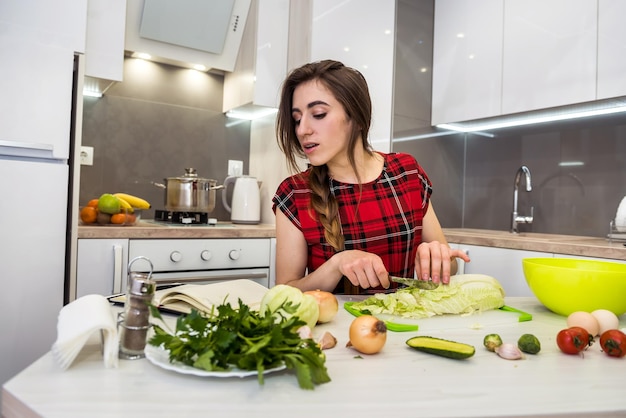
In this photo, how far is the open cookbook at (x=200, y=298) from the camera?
3.23 feet

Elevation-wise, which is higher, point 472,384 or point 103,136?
point 103,136

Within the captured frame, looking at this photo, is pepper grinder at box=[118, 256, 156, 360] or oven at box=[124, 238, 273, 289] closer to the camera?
pepper grinder at box=[118, 256, 156, 360]

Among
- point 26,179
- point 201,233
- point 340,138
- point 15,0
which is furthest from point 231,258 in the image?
point 15,0

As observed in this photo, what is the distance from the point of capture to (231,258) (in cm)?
251

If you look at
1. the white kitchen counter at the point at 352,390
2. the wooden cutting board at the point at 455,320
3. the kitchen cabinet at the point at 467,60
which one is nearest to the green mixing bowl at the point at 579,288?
the wooden cutting board at the point at 455,320

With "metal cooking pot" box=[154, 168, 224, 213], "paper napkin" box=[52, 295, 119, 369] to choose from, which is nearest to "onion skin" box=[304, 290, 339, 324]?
"paper napkin" box=[52, 295, 119, 369]

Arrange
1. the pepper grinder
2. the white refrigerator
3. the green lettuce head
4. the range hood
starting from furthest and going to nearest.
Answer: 1. the range hood
2. the white refrigerator
3. the green lettuce head
4. the pepper grinder

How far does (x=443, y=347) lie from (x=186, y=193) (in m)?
2.08

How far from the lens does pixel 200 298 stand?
99 centimetres

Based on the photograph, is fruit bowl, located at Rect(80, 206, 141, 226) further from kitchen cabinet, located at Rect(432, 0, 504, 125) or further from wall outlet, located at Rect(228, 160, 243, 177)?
kitchen cabinet, located at Rect(432, 0, 504, 125)

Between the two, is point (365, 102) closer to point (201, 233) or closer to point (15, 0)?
point (201, 233)

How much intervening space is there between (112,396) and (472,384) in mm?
462

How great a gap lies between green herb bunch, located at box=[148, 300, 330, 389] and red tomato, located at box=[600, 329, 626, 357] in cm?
50

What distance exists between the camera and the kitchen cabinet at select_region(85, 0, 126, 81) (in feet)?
7.64
